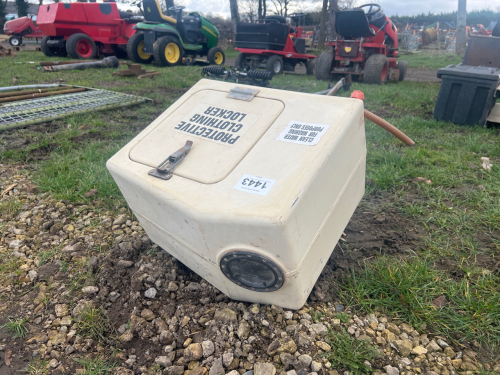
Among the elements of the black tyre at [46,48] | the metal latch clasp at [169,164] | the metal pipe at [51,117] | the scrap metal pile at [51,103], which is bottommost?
the metal pipe at [51,117]

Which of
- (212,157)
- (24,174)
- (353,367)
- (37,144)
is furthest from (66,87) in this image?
(353,367)

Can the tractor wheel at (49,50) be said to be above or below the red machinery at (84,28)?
below

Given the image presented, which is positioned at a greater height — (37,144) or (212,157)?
(212,157)

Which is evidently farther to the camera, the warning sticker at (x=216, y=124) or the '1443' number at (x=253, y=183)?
the warning sticker at (x=216, y=124)

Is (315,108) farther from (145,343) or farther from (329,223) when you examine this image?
(145,343)

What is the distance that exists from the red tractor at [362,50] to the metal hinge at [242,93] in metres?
5.83

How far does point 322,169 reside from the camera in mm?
1206

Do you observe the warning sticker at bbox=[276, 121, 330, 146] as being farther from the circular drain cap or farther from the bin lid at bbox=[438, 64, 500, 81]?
the bin lid at bbox=[438, 64, 500, 81]

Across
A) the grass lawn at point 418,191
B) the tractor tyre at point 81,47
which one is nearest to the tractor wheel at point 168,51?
the tractor tyre at point 81,47

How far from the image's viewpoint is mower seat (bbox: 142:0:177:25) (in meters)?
8.87

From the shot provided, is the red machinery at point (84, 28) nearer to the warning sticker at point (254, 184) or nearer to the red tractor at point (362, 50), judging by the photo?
the red tractor at point (362, 50)

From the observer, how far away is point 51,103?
174 inches

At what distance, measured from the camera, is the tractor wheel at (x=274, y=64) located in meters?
7.74

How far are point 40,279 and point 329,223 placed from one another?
1.53m
